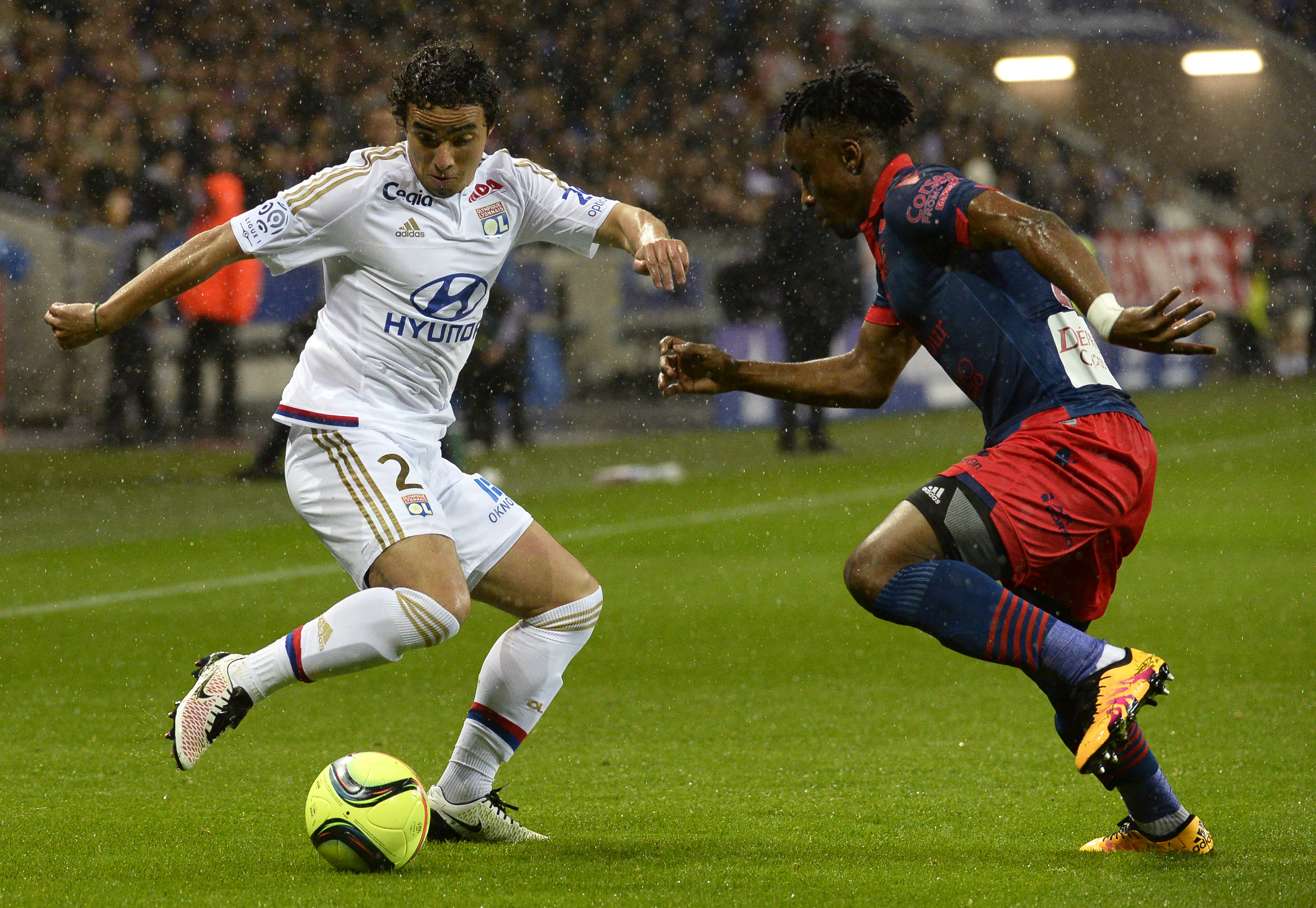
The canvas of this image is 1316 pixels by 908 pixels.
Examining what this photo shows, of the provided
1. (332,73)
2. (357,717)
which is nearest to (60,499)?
(357,717)

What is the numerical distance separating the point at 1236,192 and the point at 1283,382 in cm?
500

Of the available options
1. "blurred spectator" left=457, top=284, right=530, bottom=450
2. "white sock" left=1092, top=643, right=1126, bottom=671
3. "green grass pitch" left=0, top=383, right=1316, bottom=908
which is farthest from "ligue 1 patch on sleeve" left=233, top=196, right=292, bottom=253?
"blurred spectator" left=457, top=284, right=530, bottom=450

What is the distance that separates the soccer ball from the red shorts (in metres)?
1.41

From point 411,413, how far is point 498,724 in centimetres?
80

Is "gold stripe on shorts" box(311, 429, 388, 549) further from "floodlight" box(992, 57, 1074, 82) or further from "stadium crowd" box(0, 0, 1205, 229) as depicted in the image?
"floodlight" box(992, 57, 1074, 82)

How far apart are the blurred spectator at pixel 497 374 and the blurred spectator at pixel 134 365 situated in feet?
8.38

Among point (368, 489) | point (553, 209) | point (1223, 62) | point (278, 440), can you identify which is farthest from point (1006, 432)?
point (1223, 62)

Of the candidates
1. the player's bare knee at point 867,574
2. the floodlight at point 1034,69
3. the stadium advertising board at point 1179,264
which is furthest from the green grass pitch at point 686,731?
the floodlight at point 1034,69

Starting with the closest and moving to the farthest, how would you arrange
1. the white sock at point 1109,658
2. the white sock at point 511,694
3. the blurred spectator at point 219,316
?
the white sock at point 1109,658
the white sock at point 511,694
the blurred spectator at point 219,316

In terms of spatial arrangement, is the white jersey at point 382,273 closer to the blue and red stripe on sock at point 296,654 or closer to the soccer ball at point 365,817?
the blue and red stripe on sock at point 296,654

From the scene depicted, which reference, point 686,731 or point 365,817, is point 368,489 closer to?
point 365,817

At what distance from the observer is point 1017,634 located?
3.11 m

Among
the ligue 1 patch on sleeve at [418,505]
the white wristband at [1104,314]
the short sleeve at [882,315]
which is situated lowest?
the ligue 1 patch on sleeve at [418,505]

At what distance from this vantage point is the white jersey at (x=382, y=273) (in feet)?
12.1
